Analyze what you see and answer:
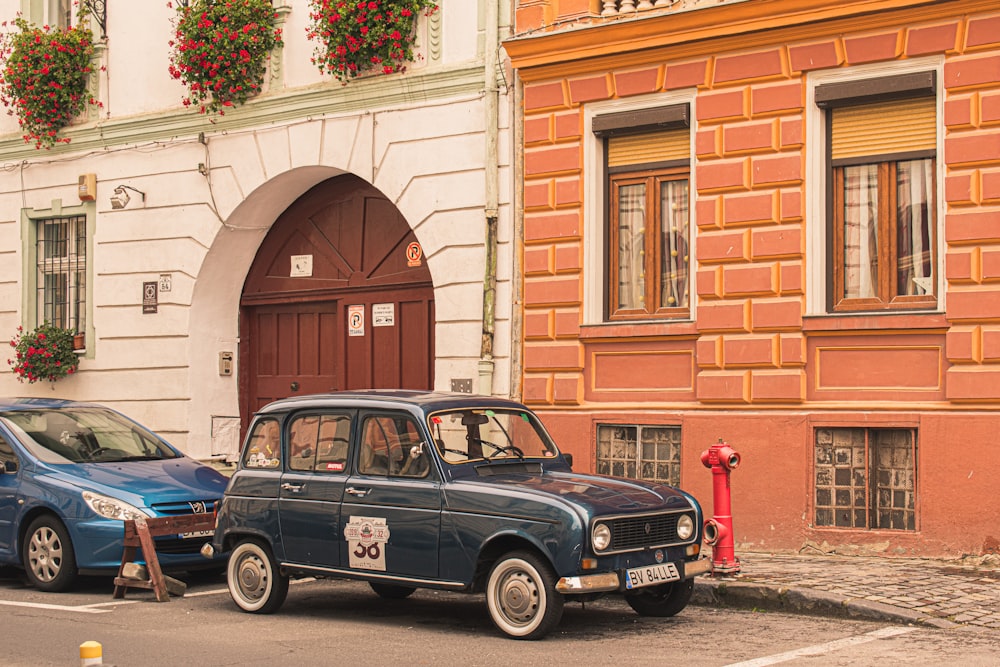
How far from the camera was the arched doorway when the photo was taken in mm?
16625

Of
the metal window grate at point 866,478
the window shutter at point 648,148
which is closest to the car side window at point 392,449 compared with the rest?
the metal window grate at point 866,478

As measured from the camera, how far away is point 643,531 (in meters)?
9.07

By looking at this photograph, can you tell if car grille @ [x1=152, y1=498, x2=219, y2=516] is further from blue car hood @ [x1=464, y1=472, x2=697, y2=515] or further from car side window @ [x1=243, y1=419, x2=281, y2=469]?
blue car hood @ [x1=464, y1=472, x2=697, y2=515]

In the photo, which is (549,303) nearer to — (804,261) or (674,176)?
(674,176)

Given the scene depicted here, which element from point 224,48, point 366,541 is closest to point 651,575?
point 366,541

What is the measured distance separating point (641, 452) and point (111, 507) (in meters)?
5.45

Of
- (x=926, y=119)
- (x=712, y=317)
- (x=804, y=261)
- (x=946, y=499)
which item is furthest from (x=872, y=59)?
(x=946, y=499)

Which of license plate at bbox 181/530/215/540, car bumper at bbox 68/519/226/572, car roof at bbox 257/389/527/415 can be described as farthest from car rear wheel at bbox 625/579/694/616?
license plate at bbox 181/530/215/540

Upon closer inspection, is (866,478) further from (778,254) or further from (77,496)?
(77,496)

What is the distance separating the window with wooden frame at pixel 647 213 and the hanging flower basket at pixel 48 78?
26.5ft

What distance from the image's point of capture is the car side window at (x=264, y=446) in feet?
34.0

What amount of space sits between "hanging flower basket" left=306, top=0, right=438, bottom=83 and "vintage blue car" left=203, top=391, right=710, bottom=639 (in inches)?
260

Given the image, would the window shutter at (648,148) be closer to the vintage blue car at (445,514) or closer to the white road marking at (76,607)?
the vintage blue car at (445,514)

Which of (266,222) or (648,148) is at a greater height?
(648,148)
